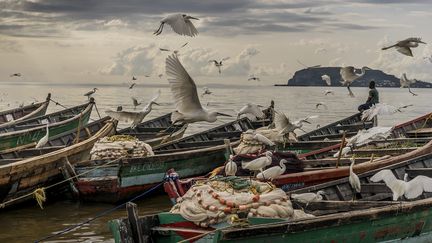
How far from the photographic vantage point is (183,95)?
13820mm

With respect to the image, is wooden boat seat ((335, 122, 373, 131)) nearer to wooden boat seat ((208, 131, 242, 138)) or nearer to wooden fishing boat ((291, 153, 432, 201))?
wooden boat seat ((208, 131, 242, 138))

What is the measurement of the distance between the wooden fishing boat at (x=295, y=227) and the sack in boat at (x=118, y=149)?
273 inches

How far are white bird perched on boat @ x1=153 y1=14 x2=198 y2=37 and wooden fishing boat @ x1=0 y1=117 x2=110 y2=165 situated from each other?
4.22m

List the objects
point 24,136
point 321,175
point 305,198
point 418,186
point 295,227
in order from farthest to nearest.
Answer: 1. point 24,136
2. point 321,175
3. point 418,186
4. point 305,198
5. point 295,227

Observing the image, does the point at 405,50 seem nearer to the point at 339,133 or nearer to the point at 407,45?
the point at 407,45

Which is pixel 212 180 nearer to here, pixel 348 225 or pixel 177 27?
pixel 348 225

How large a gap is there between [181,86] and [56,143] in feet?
26.3

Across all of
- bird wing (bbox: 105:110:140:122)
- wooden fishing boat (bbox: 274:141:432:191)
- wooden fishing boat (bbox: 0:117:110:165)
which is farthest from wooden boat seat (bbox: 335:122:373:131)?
wooden fishing boat (bbox: 274:141:432:191)

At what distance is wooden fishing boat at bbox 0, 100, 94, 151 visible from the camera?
1947 centimetres

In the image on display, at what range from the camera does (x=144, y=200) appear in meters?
16.2

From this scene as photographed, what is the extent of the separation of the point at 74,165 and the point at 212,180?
22.9 ft

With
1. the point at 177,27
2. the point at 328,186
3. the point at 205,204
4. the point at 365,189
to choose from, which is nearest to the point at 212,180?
the point at 205,204

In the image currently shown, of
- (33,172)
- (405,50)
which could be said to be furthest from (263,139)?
(33,172)

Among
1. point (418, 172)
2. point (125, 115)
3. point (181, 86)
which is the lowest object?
point (125, 115)
